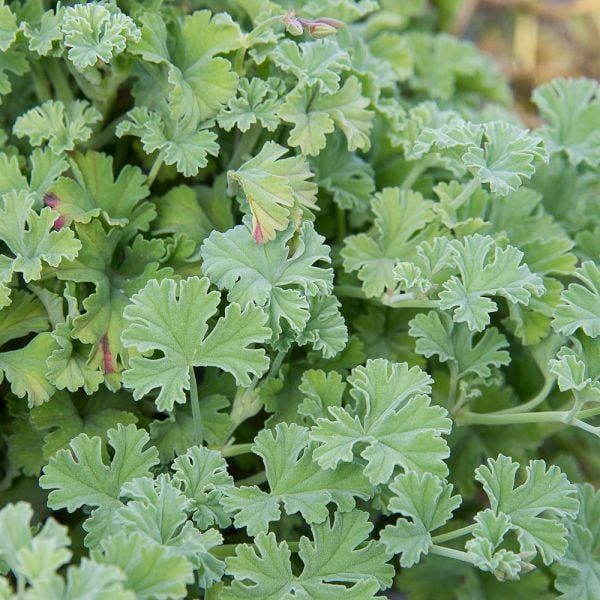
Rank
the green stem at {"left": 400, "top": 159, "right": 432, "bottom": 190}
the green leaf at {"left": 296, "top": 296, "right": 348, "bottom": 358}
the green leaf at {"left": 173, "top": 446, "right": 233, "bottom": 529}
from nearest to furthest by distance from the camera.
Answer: the green leaf at {"left": 173, "top": 446, "right": 233, "bottom": 529} → the green leaf at {"left": 296, "top": 296, "right": 348, "bottom": 358} → the green stem at {"left": 400, "top": 159, "right": 432, "bottom": 190}

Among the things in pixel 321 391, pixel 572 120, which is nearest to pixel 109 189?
pixel 321 391

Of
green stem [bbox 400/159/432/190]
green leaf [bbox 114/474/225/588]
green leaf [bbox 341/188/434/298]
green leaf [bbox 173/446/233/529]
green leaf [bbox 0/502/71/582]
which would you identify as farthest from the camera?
green stem [bbox 400/159/432/190]

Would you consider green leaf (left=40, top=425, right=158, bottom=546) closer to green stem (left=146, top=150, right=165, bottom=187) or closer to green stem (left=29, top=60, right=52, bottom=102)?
green stem (left=146, top=150, right=165, bottom=187)

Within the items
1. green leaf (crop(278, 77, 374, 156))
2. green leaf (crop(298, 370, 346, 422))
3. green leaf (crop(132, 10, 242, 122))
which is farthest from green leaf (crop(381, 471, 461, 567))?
green leaf (crop(132, 10, 242, 122))

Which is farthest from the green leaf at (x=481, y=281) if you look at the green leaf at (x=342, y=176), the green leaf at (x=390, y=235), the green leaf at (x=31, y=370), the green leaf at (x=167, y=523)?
the green leaf at (x=31, y=370)

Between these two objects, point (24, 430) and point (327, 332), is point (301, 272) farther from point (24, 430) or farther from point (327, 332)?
point (24, 430)

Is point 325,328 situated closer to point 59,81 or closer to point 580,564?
point 580,564

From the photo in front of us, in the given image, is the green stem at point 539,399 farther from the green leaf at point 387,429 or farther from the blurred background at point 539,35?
the blurred background at point 539,35
